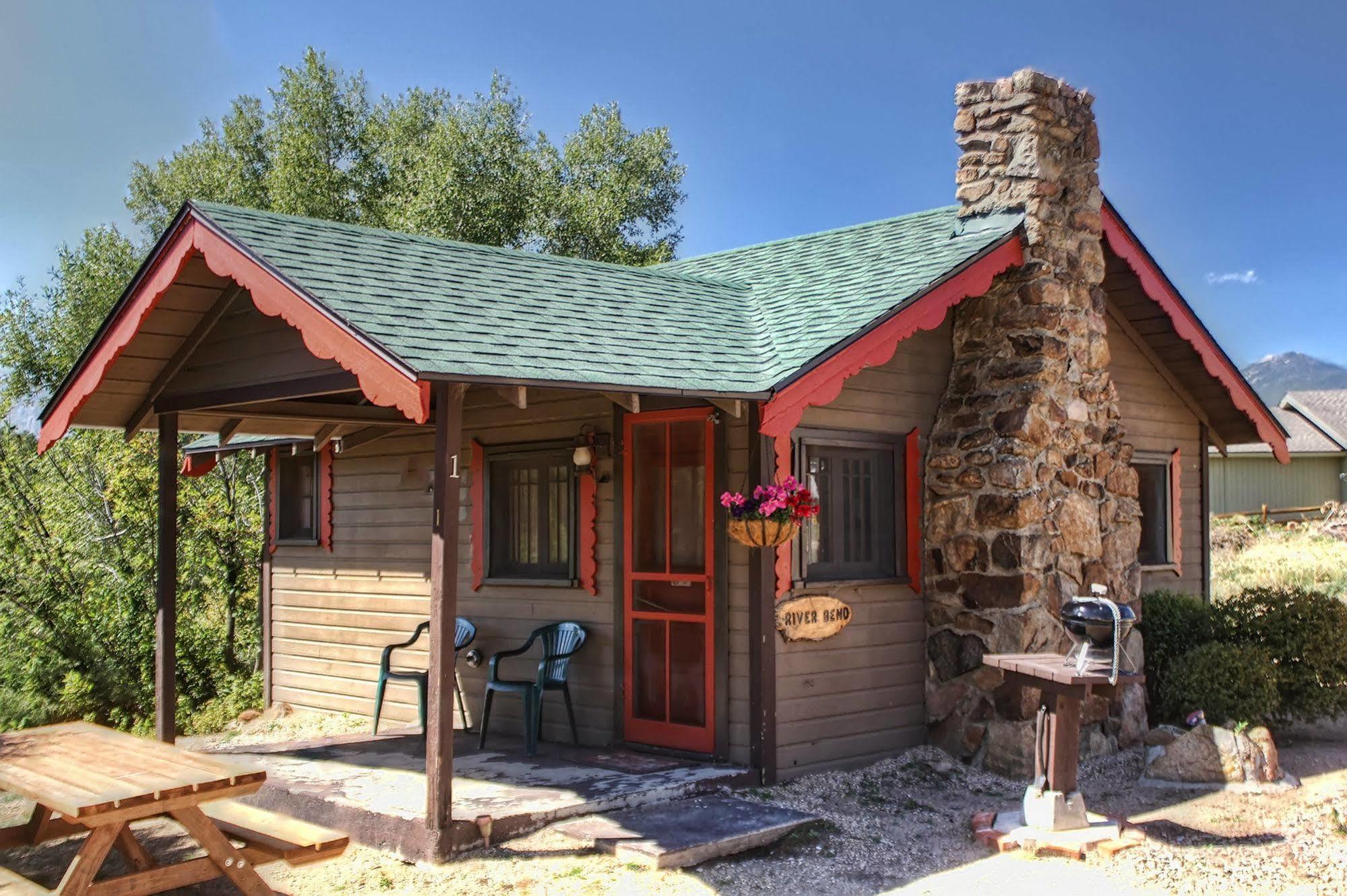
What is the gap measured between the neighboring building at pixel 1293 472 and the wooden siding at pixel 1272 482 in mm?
18

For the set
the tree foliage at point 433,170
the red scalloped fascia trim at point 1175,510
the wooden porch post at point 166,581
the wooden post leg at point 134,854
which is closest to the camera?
the wooden post leg at point 134,854

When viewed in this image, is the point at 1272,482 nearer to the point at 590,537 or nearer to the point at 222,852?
the point at 590,537

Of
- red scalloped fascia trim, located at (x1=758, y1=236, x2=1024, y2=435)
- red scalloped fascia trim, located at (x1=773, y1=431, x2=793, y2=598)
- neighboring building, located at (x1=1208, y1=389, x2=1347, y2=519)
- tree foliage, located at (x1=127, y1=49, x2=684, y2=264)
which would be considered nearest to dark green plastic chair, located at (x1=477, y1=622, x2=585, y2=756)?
red scalloped fascia trim, located at (x1=773, y1=431, x2=793, y2=598)

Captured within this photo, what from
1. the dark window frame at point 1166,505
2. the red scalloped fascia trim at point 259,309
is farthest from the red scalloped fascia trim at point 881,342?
the dark window frame at point 1166,505

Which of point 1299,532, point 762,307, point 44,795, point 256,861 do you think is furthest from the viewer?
Answer: point 1299,532

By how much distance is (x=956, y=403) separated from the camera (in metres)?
8.10

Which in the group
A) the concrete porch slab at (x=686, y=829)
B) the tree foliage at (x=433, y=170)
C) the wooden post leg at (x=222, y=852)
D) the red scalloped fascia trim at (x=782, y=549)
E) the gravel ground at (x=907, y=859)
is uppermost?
the tree foliage at (x=433, y=170)

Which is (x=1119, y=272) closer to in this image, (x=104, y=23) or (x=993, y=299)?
(x=993, y=299)

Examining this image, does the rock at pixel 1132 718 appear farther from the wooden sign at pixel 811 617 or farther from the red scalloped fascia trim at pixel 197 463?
the red scalloped fascia trim at pixel 197 463

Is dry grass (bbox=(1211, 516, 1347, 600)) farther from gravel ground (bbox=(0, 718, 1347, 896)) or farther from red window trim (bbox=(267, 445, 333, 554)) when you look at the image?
red window trim (bbox=(267, 445, 333, 554))

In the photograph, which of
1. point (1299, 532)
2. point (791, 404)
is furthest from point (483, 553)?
point (1299, 532)

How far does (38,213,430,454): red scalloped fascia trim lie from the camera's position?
5.33 m

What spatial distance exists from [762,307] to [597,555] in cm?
221

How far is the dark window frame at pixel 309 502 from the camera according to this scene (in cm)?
1059
